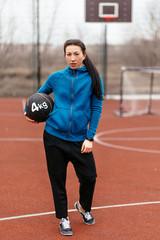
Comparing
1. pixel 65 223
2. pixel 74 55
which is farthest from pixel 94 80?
pixel 65 223

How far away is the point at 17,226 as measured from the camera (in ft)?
11.8

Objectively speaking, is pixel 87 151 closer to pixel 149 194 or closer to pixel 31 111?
pixel 31 111

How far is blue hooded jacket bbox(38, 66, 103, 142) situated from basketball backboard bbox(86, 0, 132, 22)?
11.1 m

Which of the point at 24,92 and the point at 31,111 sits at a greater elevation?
the point at 31,111

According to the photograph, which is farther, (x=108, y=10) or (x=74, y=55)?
(x=108, y=10)

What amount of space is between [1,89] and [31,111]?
16.3 metres

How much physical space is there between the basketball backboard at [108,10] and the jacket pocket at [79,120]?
11210 mm

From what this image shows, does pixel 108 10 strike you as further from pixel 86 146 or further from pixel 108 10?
pixel 86 146

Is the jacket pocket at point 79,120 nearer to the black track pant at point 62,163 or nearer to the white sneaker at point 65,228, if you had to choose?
the black track pant at point 62,163

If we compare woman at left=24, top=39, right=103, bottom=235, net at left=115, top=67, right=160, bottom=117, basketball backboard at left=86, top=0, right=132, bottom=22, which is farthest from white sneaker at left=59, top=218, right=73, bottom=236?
basketball backboard at left=86, top=0, right=132, bottom=22

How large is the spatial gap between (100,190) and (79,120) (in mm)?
1647

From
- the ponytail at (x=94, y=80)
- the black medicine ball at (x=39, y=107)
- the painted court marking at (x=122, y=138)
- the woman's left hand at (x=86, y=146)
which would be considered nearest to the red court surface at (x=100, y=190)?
the painted court marking at (x=122, y=138)

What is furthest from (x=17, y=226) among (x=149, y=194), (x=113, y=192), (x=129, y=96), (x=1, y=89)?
(x=1, y=89)

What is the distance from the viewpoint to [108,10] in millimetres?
13883
